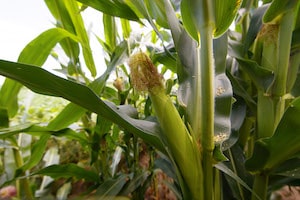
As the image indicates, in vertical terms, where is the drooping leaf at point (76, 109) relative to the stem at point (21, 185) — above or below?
above

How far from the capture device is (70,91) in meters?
0.32

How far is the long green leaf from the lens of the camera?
0.28 meters

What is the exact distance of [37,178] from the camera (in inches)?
34.6

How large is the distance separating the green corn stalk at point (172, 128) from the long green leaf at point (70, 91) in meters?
0.02

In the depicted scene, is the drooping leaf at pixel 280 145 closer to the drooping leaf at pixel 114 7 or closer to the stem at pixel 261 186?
the stem at pixel 261 186

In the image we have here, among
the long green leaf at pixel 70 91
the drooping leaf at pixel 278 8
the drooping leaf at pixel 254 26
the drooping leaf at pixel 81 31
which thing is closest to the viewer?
the long green leaf at pixel 70 91

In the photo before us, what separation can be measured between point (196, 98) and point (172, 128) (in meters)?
0.06

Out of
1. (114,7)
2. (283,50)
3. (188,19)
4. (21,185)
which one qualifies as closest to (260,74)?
(283,50)

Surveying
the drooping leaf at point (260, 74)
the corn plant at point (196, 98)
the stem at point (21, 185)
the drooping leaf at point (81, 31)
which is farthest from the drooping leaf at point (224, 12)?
the stem at point (21, 185)

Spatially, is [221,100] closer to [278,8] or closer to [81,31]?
[278,8]

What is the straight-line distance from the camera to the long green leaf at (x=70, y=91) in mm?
282

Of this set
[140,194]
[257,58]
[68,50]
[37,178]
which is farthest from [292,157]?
[37,178]

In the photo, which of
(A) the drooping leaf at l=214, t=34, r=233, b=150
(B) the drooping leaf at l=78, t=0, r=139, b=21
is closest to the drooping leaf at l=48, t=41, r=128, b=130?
(B) the drooping leaf at l=78, t=0, r=139, b=21

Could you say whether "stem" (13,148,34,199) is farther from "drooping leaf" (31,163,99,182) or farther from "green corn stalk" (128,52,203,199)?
"green corn stalk" (128,52,203,199)
